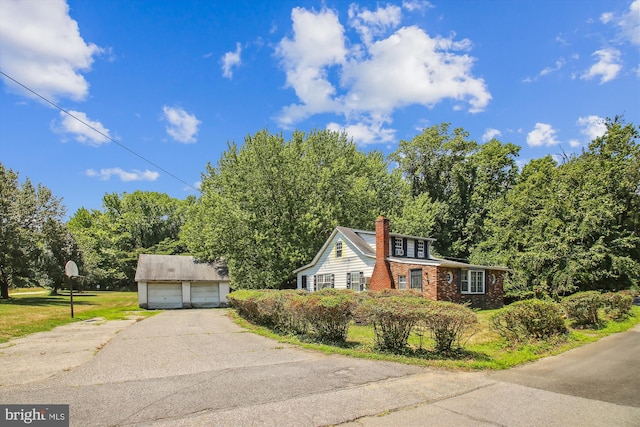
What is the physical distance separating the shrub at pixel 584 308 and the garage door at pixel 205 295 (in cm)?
2796

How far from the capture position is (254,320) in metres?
17.9

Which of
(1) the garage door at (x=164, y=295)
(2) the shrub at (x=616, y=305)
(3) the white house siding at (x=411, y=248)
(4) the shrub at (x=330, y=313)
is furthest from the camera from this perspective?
(1) the garage door at (x=164, y=295)

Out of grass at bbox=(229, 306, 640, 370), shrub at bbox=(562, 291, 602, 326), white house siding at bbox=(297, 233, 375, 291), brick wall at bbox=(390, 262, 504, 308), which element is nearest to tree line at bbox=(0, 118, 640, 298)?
white house siding at bbox=(297, 233, 375, 291)

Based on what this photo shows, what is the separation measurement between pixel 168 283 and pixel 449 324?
2950cm

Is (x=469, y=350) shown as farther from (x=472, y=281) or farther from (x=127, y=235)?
(x=127, y=235)

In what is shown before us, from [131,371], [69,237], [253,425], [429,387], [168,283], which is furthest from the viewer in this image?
[69,237]

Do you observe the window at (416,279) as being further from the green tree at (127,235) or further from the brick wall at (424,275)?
the green tree at (127,235)

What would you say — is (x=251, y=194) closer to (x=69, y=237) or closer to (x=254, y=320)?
(x=254, y=320)

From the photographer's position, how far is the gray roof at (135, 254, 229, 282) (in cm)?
3303

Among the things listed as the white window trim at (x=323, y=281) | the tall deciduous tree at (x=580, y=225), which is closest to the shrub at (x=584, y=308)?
the tall deciduous tree at (x=580, y=225)

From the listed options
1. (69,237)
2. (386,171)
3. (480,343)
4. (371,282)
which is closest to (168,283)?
(69,237)

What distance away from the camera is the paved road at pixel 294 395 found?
208 inches

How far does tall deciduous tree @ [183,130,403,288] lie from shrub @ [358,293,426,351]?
67.3 feet

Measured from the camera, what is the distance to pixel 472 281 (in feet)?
→ 82.9
